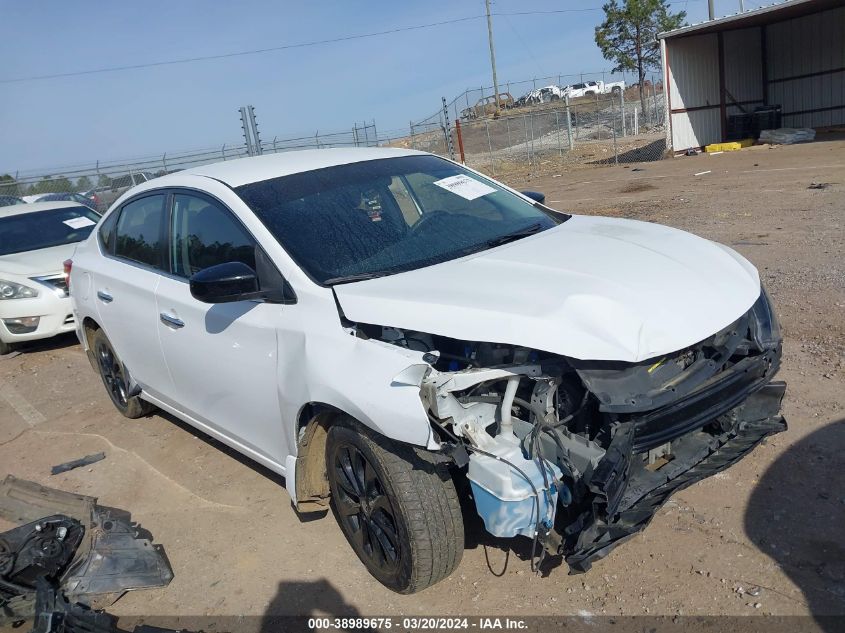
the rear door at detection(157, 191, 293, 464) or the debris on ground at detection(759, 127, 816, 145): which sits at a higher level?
the rear door at detection(157, 191, 293, 464)

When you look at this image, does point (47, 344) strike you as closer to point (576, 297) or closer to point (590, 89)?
point (576, 297)

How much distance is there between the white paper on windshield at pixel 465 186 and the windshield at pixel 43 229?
646 cm

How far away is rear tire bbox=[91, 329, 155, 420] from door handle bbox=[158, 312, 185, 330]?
1.35 meters

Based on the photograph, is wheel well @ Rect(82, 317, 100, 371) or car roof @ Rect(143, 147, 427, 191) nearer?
car roof @ Rect(143, 147, 427, 191)

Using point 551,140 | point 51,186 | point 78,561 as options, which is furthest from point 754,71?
point 78,561

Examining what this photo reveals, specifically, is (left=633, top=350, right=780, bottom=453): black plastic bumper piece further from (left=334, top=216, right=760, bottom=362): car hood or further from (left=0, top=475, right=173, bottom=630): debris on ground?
(left=0, top=475, right=173, bottom=630): debris on ground

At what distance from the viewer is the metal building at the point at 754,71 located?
21.6m

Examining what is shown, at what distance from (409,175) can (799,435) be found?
102 inches

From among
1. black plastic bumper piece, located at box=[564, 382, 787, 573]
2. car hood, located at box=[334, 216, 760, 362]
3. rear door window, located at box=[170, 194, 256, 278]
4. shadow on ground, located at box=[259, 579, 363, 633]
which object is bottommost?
shadow on ground, located at box=[259, 579, 363, 633]

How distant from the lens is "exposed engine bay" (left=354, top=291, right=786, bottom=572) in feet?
8.27

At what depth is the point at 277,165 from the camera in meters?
3.98

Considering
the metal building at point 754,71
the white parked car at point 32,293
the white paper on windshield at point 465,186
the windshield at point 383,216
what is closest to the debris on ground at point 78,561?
the windshield at point 383,216

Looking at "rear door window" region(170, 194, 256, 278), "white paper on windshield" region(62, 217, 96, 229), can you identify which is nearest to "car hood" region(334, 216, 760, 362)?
"rear door window" region(170, 194, 256, 278)

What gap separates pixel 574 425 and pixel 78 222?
27.1 ft
